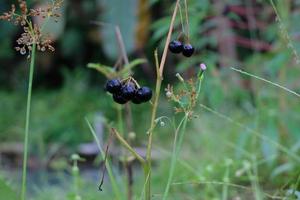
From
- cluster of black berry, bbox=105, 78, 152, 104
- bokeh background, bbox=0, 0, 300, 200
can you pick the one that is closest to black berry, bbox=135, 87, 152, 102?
cluster of black berry, bbox=105, 78, 152, 104

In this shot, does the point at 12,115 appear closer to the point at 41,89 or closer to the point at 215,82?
the point at 41,89

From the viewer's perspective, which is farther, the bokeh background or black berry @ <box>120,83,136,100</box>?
the bokeh background

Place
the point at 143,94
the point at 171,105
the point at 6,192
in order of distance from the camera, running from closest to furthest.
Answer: the point at 143,94, the point at 6,192, the point at 171,105

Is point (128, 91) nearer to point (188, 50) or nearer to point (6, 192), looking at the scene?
point (188, 50)

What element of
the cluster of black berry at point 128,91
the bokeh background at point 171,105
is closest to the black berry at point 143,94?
the cluster of black berry at point 128,91

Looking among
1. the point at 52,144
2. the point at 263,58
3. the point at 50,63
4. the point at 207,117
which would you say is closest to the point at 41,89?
the point at 50,63

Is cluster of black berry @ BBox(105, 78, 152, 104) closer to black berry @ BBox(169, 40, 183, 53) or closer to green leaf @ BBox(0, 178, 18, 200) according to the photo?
black berry @ BBox(169, 40, 183, 53)

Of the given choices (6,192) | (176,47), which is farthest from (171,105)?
(176,47)
